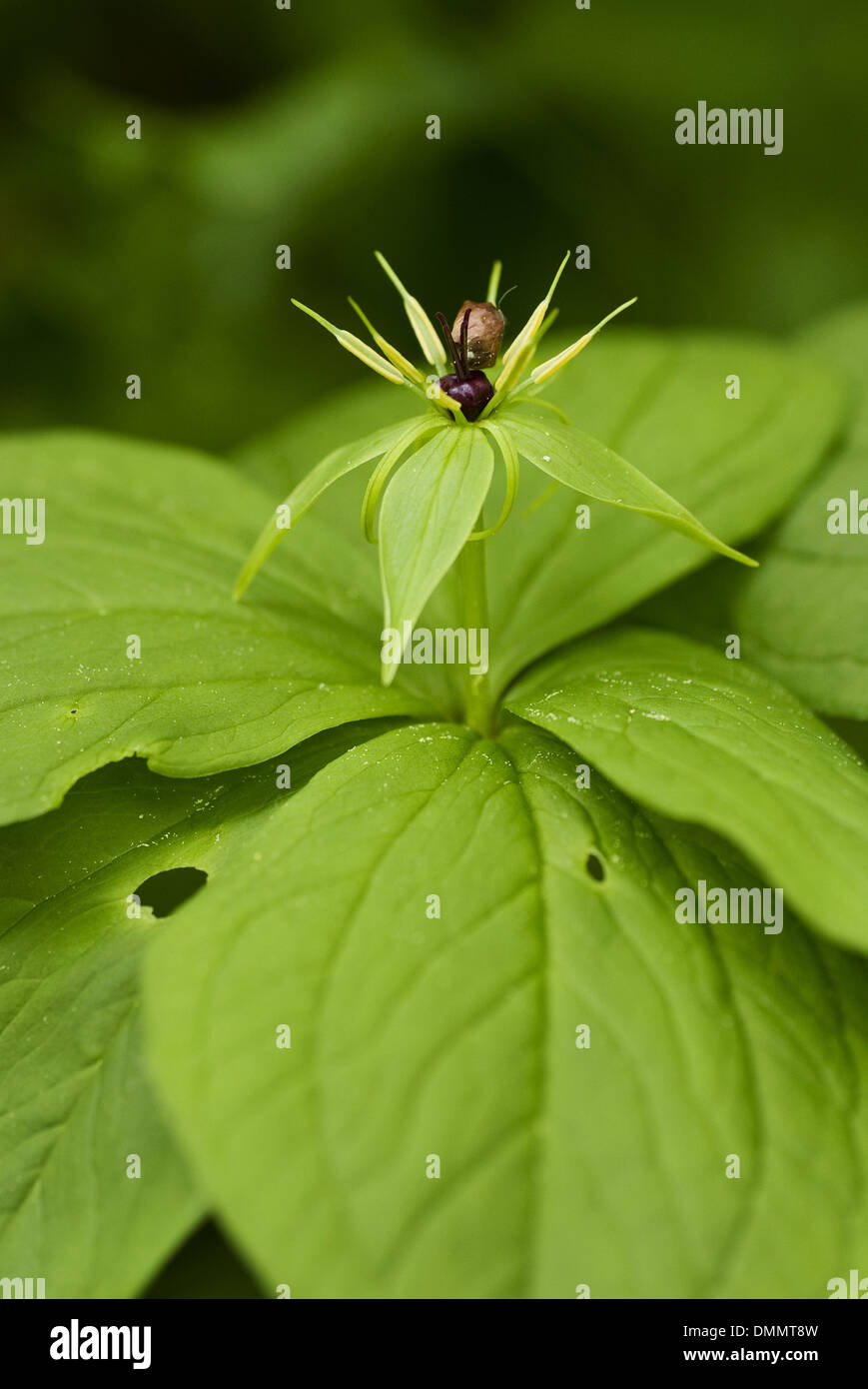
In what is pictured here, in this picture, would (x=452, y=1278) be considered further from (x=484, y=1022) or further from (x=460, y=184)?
(x=460, y=184)

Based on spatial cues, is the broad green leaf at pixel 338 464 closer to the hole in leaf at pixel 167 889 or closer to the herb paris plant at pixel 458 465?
the herb paris plant at pixel 458 465

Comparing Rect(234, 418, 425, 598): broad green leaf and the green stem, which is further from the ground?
Rect(234, 418, 425, 598): broad green leaf

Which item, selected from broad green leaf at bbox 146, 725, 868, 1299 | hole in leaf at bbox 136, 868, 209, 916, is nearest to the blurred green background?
hole in leaf at bbox 136, 868, 209, 916

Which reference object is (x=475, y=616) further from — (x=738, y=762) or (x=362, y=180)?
(x=362, y=180)

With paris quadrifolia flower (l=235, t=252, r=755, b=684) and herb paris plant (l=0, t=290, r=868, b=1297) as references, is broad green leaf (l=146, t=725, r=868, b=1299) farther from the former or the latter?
paris quadrifolia flower (l=235, t=252, r=755, b=684)

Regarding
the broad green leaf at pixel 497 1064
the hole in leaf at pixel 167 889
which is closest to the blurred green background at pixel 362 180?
the hole in leaf at pixel 167 889

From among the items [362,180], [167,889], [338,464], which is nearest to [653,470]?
[338,464]
